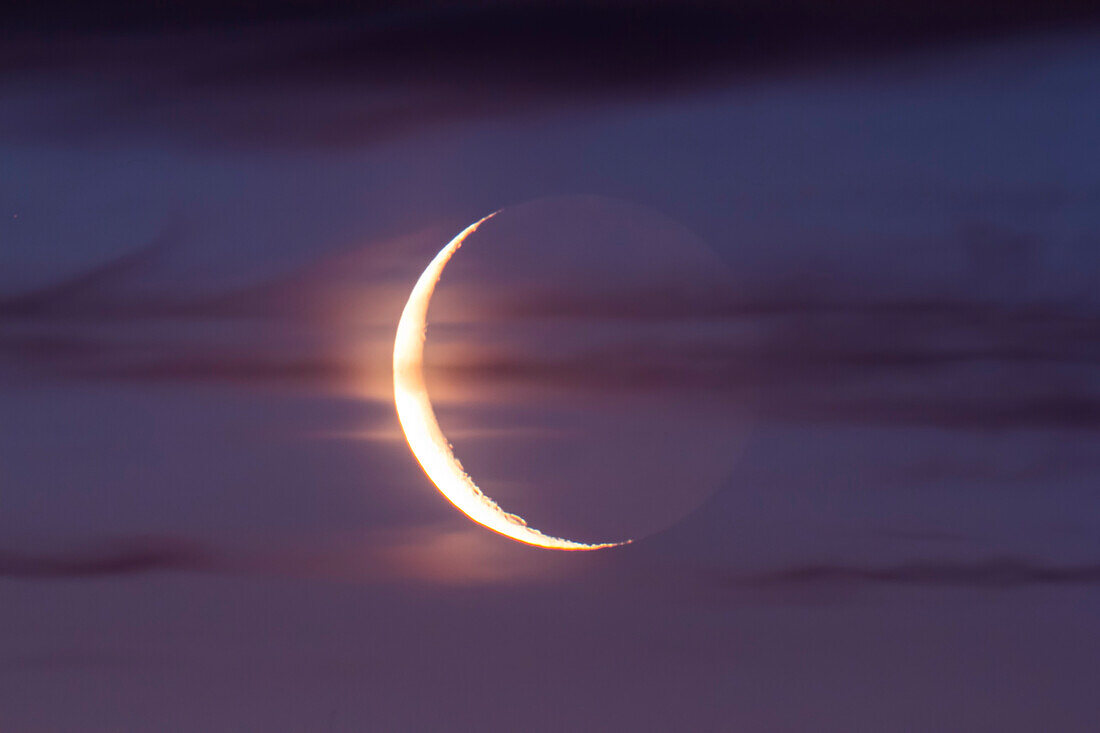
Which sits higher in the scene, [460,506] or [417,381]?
[417,381]

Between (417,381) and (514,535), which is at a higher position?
(417,381)

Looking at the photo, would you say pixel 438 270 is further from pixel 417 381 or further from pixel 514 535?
pixel 514 535

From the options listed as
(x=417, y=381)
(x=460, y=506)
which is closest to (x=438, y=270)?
(x=417, y=381)

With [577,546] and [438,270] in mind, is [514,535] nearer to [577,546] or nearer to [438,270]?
[577,546]

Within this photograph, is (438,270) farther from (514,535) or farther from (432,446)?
(514,535)

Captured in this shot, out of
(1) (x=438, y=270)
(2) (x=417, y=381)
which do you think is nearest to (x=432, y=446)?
(2) (x=417, y=381)

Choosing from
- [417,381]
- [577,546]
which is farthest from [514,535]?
[417,381]

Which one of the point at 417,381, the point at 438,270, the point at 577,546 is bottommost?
the point at 577,546
